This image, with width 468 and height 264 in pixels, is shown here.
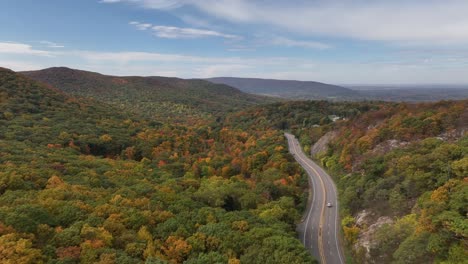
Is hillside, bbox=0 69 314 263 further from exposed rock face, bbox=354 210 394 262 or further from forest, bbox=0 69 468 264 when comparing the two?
exposed rock face, bbox=354 210 394 262

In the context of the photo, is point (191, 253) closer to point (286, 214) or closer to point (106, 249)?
point (106, 249)

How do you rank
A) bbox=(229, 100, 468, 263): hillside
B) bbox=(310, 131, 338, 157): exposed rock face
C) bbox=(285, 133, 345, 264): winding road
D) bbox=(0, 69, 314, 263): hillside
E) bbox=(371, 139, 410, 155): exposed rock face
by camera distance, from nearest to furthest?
bbox=(0, 69, 314, 263): hillside → bbox=(229, 100, 468, 263): hillside → bbox=(285, 133, 345, 264): winding road → bbox=(371, 139, 410, 155): exposed rock face → bbox=(310, 131, 338, 157): exposed rock face

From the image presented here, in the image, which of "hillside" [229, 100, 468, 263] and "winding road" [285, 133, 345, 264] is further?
"winding road" [285, 133, 345, 264]

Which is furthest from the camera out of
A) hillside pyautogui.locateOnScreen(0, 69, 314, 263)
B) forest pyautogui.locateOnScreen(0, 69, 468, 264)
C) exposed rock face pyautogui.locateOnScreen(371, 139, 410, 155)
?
exposed rock face pyautogui.locateOnScreen(371, 139, 410, 155)

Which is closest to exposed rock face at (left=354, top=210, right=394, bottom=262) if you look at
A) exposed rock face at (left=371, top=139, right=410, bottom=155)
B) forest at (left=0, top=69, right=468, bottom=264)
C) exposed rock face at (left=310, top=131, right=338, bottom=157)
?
forest at (left=0, top=69, right=468, bottom=264)

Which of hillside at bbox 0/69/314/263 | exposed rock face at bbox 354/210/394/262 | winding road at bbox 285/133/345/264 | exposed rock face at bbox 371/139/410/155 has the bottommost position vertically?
winding road at bbox 285/133/345/264

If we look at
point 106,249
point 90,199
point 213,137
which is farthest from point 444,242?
point 213,137
